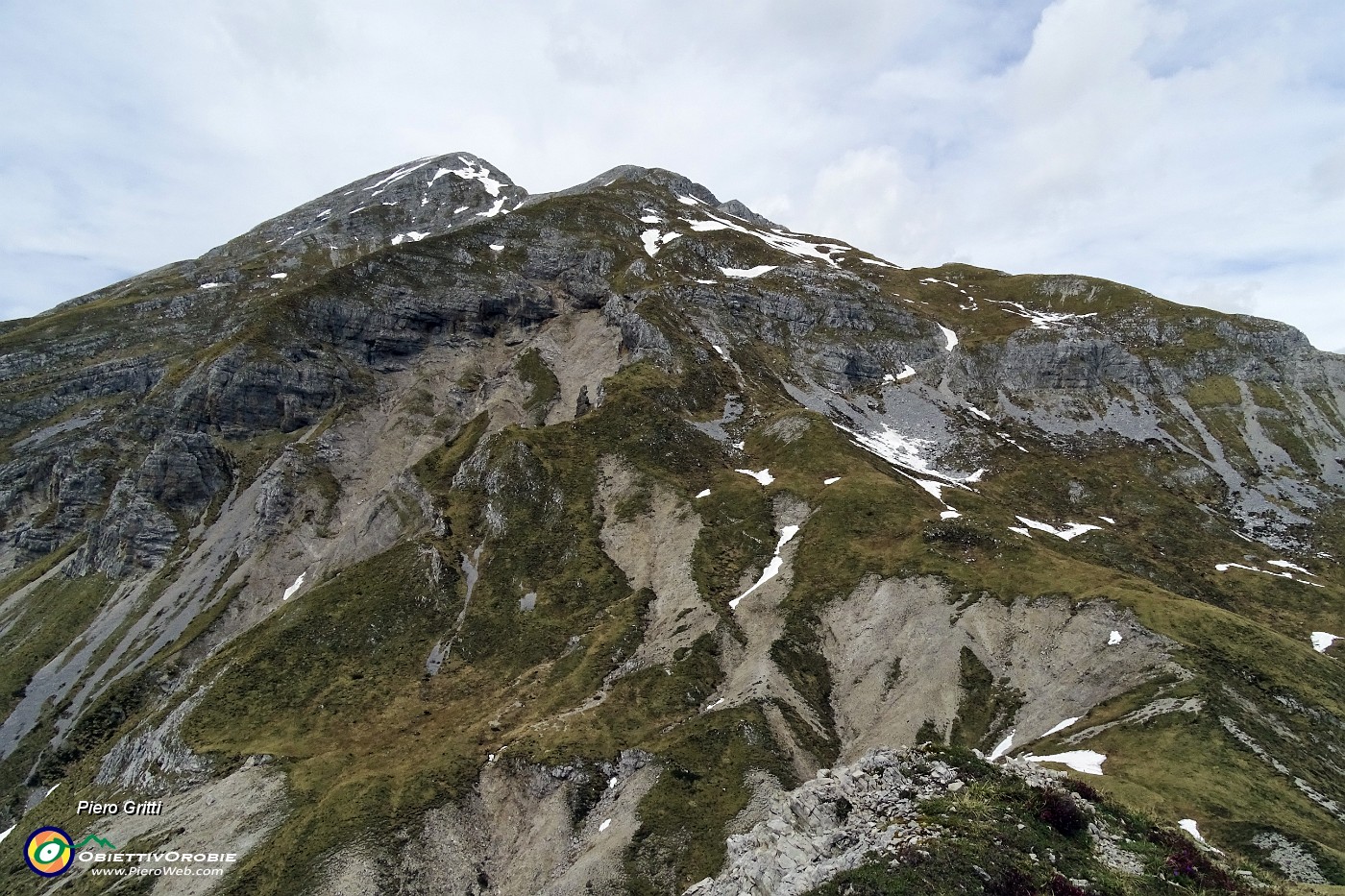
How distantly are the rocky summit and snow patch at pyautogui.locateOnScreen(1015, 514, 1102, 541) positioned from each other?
1163 mm

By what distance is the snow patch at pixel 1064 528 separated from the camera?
104 metres

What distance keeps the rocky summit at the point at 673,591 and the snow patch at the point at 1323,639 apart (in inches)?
51.2

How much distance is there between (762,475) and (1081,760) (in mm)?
63689

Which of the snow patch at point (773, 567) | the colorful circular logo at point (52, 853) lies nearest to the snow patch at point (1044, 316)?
the snow patch at point (773, 567)

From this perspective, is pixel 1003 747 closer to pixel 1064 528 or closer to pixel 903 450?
pixel 1064 528

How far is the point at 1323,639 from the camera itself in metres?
77.7

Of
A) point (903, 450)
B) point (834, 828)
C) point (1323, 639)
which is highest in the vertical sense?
point (903, 450)

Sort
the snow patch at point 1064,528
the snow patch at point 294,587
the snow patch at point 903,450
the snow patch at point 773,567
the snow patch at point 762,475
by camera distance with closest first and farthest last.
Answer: the snow patch at point 773,567, the snow patch at point 1064,528, the snow patch at point 762,475, the snow patch at point 294,587, the snow patch at point 903,450

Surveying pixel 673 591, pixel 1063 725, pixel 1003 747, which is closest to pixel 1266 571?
pixel 1063 725

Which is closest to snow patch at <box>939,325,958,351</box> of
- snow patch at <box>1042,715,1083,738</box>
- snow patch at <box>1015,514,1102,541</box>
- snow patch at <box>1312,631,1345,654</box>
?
snow patch at <box>1015,514,1102,541</box>

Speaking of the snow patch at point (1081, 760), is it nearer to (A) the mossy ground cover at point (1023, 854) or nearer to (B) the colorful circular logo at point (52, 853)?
(A) the mossy ground cover at point (1023, 854)

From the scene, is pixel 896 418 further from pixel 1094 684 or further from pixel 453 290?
pixel 453 290

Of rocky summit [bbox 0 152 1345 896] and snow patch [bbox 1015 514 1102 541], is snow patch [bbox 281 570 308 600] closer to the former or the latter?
rocky summit [bbox 0 152 1345 896]

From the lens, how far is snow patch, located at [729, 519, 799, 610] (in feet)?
279
